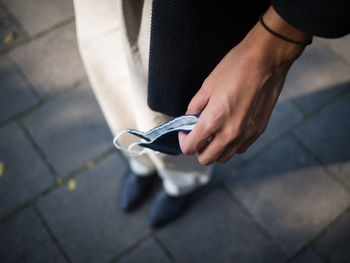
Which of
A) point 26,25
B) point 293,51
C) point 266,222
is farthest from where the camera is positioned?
point 26,25

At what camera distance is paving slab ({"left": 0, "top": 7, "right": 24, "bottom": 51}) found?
2.53 metres

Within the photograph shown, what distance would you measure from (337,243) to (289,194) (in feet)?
1.41

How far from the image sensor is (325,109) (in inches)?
92.8

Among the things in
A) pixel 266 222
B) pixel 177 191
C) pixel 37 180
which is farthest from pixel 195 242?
pixel 37 180

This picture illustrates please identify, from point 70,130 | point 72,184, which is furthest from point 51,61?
point 72,184

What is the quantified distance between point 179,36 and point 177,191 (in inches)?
49.0

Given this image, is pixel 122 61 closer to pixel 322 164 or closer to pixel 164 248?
pixel 164 248

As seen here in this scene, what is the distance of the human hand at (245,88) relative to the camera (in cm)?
79

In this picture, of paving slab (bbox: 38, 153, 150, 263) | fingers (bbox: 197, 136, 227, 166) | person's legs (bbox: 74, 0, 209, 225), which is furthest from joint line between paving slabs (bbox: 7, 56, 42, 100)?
fingers (bbox: 197, 136, 227, 166)

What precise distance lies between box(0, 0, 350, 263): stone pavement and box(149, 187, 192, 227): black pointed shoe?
2.9 inches

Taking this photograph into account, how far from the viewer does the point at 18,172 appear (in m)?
2.10

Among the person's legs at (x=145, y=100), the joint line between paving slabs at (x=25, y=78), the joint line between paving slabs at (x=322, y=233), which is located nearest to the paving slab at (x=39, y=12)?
the joint line between paving slabs at (x=25, y=78)

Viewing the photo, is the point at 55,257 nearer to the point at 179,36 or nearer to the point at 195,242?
the point at 195,242

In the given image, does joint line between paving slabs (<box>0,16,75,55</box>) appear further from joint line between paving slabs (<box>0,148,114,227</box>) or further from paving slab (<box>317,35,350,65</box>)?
paving slab (<box>317,35,350,65</box>)
